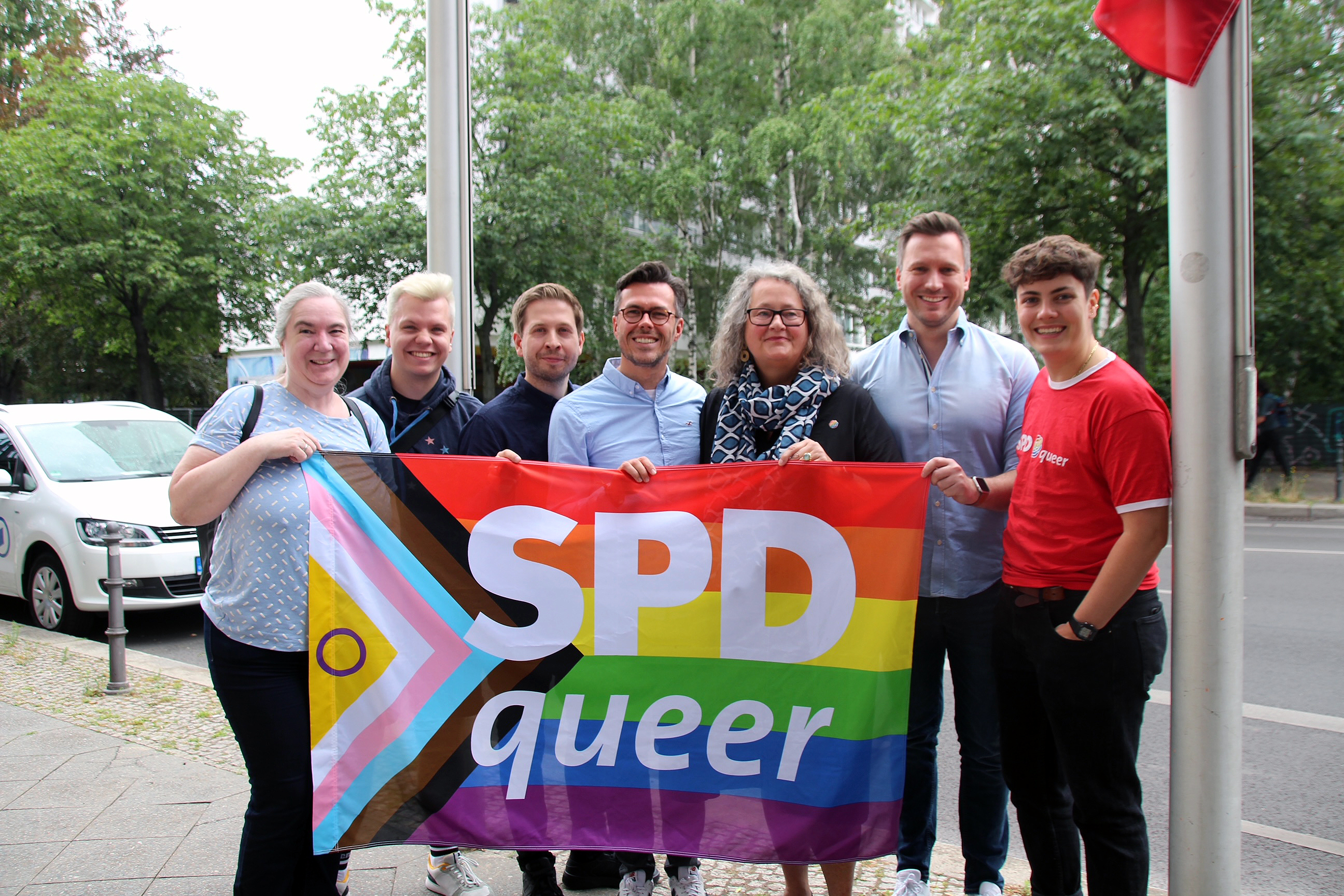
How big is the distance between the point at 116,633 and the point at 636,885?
4199mm

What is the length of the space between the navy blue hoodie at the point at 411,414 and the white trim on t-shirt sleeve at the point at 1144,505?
7.48 ft

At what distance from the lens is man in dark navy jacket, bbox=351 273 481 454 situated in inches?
132

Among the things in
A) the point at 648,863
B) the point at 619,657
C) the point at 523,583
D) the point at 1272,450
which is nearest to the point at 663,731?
the point at 619,657

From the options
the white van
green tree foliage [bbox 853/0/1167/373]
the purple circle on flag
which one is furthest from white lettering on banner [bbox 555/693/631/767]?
green tree foliage [bbox 853/0/1167/373]

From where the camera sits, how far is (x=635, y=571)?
303cm

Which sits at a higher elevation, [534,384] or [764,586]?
[534,384]

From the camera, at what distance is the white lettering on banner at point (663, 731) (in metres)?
2.93

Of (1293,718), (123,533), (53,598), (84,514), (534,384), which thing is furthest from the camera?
(53,598)

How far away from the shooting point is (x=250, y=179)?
2489 cm

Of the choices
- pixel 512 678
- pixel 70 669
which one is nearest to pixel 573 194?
pixel 70 669

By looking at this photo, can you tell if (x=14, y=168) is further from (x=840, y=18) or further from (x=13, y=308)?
(x=840, y=18)

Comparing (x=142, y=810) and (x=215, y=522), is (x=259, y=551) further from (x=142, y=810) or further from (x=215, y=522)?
(x=142, y=810)

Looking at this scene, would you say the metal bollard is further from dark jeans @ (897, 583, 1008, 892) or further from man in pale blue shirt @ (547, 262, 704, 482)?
dark jeans @ (897, 583, 1008, 892)

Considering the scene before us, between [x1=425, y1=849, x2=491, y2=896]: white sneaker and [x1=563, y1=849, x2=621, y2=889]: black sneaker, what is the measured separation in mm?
299
